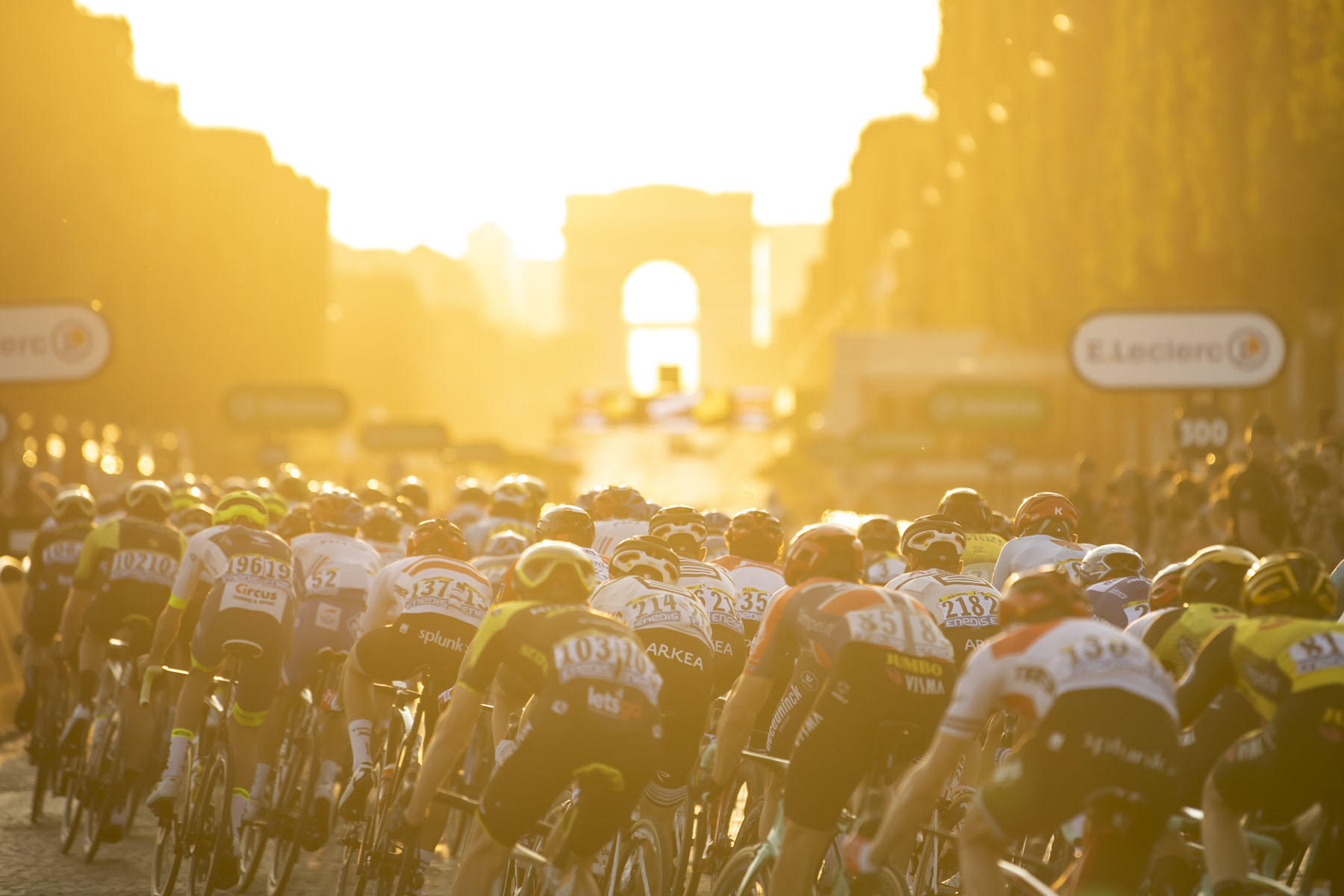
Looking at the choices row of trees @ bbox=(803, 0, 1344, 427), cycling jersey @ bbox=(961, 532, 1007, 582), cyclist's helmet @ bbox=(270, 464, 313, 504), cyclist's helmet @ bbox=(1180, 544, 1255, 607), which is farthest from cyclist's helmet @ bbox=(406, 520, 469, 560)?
row of trees @ bbox=(803, 0, 1344, 427)

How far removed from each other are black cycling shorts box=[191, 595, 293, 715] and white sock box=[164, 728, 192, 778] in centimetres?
31

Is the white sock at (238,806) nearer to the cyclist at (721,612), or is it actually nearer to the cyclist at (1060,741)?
the cyclist at (721,612)

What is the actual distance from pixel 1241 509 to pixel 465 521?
6532 mm

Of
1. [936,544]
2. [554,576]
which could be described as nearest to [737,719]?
[554,576]

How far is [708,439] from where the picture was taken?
160500mm

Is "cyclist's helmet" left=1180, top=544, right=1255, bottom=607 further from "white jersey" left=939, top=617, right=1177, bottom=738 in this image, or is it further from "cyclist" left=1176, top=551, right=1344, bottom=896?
"white jersey" left=939, top=617, right=1177, bottom=738

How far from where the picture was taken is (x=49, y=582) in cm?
1329

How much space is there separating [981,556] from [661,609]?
3590 millimetres

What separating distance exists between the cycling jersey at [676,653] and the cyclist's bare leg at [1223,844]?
8.17 ft

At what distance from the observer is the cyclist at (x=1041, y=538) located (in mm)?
10117

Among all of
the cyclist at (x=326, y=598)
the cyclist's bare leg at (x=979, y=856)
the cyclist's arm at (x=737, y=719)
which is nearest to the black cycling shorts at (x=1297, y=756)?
the cyclist's bare leg at (x=979, y=856)

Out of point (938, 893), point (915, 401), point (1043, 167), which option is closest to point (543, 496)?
point (938, 893)

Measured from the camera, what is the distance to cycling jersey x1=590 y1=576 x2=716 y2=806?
27.4 ft

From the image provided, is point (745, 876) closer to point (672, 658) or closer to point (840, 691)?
point (840, 691)
